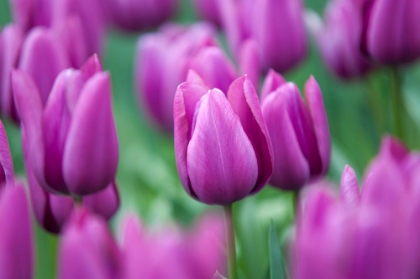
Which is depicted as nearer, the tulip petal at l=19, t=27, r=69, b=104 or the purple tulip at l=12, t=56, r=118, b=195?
the purple tulip at l=12, t=56, r=118, b=195

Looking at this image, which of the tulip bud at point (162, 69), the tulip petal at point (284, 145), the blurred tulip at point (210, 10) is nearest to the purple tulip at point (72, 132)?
the tulip petal at point (284, 145)

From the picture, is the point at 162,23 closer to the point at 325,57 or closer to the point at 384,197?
the point at 325,57

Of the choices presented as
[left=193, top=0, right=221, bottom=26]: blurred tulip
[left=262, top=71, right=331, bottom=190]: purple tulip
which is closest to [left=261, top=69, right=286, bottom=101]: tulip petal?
[left=262, top=71, right=331, bottom=190]: purple tulip

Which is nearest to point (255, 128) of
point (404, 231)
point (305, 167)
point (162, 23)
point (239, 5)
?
point (305, 167)

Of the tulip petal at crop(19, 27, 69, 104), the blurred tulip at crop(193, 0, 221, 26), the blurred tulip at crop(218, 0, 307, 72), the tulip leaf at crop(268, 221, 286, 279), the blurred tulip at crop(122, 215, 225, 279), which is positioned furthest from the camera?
the blurred tulip at crop(193, 0, 221, 26)

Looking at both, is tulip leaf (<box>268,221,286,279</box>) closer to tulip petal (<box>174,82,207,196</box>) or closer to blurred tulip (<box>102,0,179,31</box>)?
tulip petal (<box>174,82,207,196</box>)

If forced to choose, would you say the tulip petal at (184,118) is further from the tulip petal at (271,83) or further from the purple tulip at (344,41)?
the purple tulip at (344,41)

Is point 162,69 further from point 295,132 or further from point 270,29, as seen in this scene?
point 295,132
